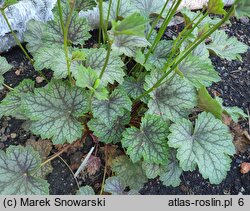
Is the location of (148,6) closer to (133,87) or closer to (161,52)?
(161,52)

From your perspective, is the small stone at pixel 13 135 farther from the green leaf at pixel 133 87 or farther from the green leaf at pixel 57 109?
the green leaf at pixel 133 87

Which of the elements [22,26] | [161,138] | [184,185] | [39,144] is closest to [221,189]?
[184,185]

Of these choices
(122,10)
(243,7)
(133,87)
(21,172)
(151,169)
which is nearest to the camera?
(243,7)

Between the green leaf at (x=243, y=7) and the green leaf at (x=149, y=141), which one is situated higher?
the green leaf at (x=243, y=7)

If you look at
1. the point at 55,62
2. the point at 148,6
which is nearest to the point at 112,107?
the point at 55,62

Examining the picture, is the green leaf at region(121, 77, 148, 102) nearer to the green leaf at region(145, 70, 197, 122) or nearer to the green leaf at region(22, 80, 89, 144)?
the green leaf at region(145, 70, 197, 122)

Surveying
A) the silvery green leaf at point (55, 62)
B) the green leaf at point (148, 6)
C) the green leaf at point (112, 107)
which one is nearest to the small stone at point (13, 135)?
the silvery green leaf at point (55, 62)
